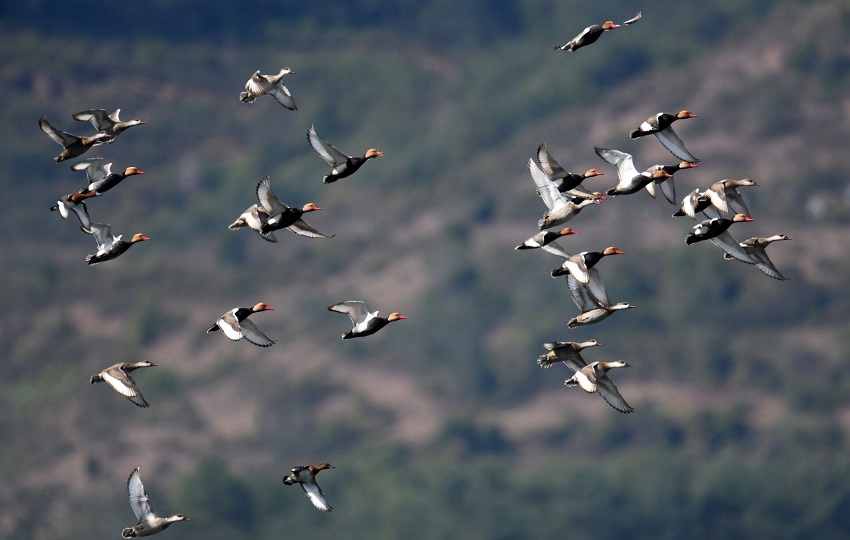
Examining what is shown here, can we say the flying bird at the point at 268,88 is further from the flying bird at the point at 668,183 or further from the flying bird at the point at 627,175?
the flying bird at the point at 668,183

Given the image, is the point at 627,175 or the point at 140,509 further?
the point at 627,175

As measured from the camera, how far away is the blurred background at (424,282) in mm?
119688

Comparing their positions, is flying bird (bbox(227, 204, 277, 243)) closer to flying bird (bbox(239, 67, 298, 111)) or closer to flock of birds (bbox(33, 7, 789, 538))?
flock of birds (bbox(33, 7, 789, 538))

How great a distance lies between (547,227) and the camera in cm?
3906

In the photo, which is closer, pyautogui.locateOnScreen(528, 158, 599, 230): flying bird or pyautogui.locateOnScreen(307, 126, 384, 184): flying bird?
pyautogui.locateOnScreen(307, 126, 384, 184): flying bird

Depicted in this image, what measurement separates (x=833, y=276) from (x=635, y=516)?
77.0 ft

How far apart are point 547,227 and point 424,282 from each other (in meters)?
99.6

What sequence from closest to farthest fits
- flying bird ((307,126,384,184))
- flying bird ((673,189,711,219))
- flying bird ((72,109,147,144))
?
flying bird ((673,189,711,219)) → flying bird ((307,126,384,184)) → flying bird ((72,109,147,144))

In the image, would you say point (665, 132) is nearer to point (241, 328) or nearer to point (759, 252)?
point (759, 252)

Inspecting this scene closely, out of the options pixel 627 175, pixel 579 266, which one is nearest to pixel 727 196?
pixel 627 175

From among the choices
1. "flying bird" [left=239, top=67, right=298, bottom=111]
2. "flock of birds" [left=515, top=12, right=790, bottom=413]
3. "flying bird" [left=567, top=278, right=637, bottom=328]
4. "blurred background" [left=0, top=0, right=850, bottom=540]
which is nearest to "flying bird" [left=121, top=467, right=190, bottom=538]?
"flock of birds" [left=515, top=12, right=790, bottom=413]

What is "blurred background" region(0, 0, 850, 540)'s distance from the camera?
120 metres

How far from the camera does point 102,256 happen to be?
127ft

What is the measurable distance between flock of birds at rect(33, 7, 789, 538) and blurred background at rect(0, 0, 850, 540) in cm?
7184
